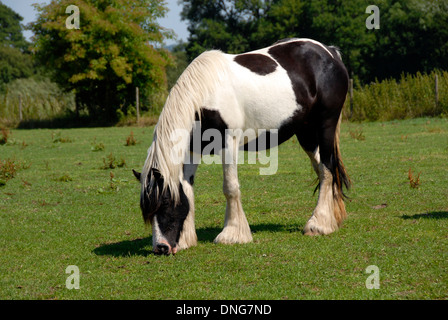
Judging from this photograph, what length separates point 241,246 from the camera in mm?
5238

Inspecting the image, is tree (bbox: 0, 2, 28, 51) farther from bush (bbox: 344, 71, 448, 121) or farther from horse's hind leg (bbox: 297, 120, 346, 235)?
horse's hind leg (bbox: 297, 120, 346, 235)

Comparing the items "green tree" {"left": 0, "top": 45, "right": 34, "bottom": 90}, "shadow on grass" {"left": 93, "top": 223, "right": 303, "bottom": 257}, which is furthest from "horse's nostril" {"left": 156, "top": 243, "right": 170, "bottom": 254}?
"green tree" {"left": 0, "top": 45, "right": 34, "bottom": 90}

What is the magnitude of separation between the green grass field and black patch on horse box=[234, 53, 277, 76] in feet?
6.29

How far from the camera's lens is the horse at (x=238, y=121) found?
16.1 feet

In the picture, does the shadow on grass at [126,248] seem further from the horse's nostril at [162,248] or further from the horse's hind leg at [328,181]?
the horse's hind leg at [328,181]

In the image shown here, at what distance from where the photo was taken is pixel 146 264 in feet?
15.7

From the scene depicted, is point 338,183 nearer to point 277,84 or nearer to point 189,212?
point 277,84

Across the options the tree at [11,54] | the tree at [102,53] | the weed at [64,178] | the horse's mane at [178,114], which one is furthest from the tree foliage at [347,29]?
the horse's mane at [178,114]

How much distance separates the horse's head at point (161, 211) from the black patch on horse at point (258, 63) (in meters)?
1.56

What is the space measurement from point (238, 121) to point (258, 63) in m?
0.77

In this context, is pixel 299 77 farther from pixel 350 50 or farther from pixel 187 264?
pixel 350 50
